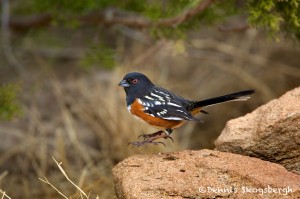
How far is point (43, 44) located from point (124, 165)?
5200 millimetres

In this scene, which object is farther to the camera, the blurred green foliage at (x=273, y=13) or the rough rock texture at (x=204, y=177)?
the blurred green foliage at (x=273, y=13)

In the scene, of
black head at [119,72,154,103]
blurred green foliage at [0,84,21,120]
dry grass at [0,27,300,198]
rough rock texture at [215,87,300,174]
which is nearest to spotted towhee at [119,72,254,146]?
black head at [119,72,154,103]

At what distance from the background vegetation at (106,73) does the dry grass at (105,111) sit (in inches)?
0.7

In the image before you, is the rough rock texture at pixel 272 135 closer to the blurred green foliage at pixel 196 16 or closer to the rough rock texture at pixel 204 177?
the rough rock texture at pixel 204 177

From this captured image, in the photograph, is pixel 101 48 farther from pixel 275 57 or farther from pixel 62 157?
pixel 275 57

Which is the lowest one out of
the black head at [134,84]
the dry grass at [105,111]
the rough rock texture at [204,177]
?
the rough rock texture at [204,177]

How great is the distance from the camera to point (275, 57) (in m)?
9.00

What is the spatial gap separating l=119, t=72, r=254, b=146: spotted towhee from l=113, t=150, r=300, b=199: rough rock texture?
36cm

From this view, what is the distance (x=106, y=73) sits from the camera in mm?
9094

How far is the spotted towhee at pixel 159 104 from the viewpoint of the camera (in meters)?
4.32

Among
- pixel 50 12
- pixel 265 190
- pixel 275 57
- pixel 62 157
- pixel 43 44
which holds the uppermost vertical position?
pixel 275 57

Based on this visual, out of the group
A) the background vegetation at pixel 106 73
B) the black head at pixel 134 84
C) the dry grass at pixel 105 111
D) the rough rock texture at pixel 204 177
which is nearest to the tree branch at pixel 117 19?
the background vegetation at pixel 106 73

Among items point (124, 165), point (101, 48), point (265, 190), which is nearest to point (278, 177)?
point (265, 190)

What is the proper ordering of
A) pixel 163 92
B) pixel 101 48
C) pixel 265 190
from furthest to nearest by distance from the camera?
pixel 101 48
pixel 163 92
pixel 265 190
